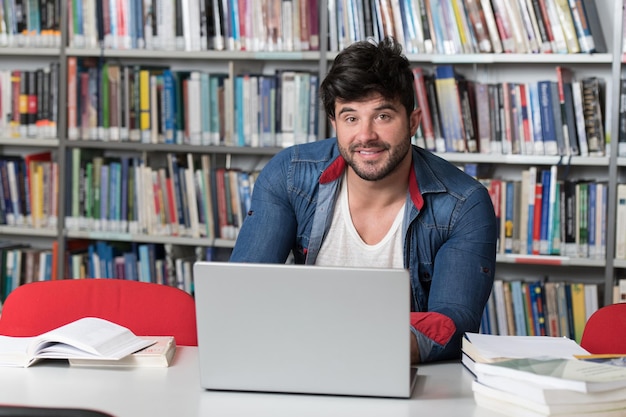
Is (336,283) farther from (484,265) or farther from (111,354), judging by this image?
(484,265)

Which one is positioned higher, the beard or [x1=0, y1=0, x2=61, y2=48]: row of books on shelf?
[x1=0, y1=0, x2=61, y2=48]: row of books on shelf

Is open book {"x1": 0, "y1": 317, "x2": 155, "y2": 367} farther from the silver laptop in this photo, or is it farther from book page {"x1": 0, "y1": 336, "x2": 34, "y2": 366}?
the silver laptop

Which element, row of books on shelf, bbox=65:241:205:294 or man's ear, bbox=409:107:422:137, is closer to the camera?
man's ear, bbox=409:107:422:137

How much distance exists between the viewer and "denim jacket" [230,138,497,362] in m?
1.86

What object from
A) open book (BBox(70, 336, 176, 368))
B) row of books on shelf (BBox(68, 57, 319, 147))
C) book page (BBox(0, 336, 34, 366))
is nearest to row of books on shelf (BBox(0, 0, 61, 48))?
row of books on shelf (BBox(68, 57, 319, 147))

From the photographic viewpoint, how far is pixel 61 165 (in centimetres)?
355

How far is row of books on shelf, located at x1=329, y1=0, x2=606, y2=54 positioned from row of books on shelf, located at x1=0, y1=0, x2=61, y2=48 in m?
1.15

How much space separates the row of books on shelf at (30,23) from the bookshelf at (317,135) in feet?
0.13

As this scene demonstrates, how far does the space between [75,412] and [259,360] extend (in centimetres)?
41

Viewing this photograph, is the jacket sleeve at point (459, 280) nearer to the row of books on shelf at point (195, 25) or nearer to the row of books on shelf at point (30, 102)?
the row of books on shelf at point (195, 25)

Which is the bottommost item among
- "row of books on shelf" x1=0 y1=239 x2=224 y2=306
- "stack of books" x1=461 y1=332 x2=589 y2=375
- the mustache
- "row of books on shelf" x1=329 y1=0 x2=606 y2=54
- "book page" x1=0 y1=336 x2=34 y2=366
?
"row of books on shelf" x1=0 y1=239 x2=224 y2=306

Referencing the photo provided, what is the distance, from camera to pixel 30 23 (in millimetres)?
3566

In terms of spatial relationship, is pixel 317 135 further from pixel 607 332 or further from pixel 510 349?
pixel 510 349

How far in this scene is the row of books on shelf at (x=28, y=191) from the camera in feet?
11.9
